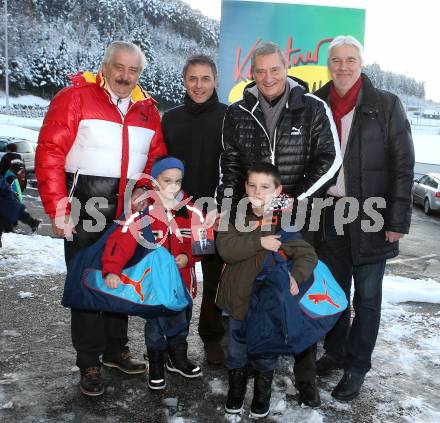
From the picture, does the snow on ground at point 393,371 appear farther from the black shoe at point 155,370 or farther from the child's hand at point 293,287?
the child's hand at point 293,287

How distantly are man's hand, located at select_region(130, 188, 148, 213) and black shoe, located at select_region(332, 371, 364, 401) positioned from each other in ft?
5.82

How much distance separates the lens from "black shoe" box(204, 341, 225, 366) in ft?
11.9

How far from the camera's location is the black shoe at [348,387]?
3176 mm

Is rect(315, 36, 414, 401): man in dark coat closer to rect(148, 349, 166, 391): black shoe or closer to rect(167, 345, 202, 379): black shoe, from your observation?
rect(167, 345, 202, 379): black shoe

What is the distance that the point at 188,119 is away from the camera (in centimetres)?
353

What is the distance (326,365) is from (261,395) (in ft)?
2.89

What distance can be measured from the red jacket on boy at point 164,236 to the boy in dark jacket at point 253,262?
36cm

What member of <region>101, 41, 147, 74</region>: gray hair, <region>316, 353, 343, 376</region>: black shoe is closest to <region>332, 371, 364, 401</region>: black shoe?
<region>316, 353, 343, 376</region>: black shoe

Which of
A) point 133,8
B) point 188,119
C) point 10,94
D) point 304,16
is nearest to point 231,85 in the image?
point 304,16

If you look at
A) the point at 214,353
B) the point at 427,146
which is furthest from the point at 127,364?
the point at 427,146

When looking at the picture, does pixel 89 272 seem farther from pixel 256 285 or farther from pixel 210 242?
pixel 256 285

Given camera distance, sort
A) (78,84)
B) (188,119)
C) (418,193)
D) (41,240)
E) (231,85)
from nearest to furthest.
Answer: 1. (78,84)
2. (188,119)
3. (231,85)
4. (41,240)
5. (418,193)

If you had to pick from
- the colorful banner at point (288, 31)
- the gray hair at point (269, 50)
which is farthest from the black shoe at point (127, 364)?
the colorful banner at point (288, 31)

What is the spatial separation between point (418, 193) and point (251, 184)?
1538cm
